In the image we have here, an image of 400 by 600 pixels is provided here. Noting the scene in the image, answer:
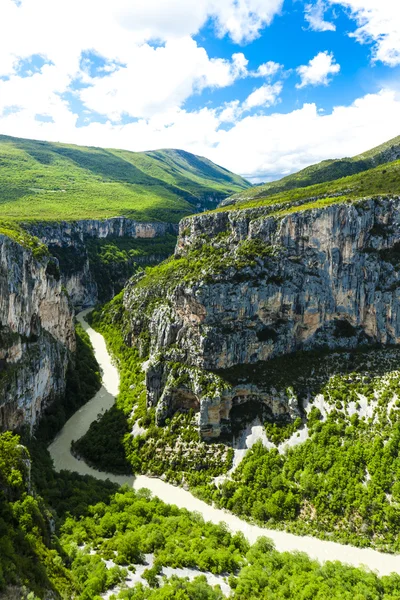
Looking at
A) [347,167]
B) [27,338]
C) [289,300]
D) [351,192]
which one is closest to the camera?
[27,338]

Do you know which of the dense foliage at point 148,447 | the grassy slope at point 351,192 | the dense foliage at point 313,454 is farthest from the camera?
the grassy slope at point 351,192

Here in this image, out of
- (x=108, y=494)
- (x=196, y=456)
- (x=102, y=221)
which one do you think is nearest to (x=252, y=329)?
(x=196, y=456)

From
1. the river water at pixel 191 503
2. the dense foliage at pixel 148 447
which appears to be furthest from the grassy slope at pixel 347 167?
the river water at pixel 191 503

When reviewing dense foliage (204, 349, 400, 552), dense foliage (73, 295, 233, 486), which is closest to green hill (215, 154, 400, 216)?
dense foliage (204, 349, 400, 552)

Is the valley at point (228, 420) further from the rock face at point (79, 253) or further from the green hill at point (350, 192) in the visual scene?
the rock face at point (79, 253)

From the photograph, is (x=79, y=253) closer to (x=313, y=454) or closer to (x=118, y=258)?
(x=118, y=258)

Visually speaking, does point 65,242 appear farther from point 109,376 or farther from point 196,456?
point 196,456

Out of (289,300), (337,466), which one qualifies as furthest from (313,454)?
(289,300)
